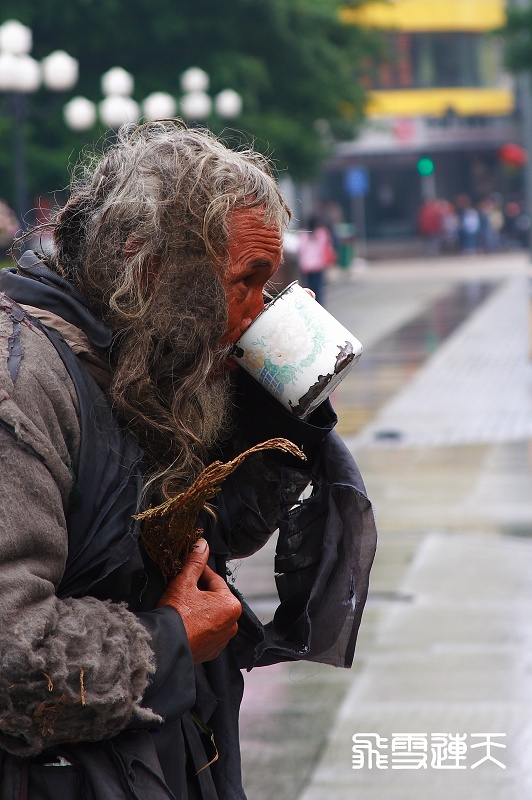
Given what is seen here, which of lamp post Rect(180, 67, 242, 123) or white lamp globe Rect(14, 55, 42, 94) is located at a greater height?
white lamp globe Rect(14, 55, 42, 94)

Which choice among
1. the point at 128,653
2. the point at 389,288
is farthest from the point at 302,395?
the point at 389,288

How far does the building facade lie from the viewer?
53625 millimetres

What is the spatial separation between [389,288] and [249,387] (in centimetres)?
2908

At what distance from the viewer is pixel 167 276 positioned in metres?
1.78

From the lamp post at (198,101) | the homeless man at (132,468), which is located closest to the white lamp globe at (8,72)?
the lamp post at (198,101)

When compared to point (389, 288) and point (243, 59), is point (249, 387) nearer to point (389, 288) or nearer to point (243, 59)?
point (243, 59)

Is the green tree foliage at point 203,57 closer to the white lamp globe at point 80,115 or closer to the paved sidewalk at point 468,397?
the white lamp globe at point 80,115

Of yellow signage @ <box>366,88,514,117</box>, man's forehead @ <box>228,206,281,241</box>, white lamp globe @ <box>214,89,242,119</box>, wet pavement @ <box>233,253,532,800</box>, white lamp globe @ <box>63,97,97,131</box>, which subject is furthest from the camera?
yellow signage @ <box>366,88,514,117</box>

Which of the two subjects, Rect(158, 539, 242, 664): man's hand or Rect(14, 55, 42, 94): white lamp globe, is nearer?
Rect(158, 539, 242, 664): man's hand

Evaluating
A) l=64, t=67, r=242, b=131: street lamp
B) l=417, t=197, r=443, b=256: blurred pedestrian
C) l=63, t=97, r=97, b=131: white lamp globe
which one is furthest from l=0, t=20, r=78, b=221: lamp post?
l=417, t=197, r=443, b=256: blurred pedestrian

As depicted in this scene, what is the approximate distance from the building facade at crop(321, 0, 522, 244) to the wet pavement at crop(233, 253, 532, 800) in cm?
4221

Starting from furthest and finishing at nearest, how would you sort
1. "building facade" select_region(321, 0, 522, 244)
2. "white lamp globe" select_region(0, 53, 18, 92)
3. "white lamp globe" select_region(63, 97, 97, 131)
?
1. "building facade" select_region(321, 0, 522, 244)
2. "white lamp globe" select_region(63, 97, 97, 131)
3. "white lamp globe" select_region(0, 53, 18, 92)

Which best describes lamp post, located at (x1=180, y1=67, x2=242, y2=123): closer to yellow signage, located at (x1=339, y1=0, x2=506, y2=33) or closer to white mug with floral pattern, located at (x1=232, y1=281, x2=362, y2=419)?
white mug with floral pattern, located at (x1=232, y1=281, x2=362, y2=419)

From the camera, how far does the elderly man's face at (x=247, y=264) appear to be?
6.01 ft
